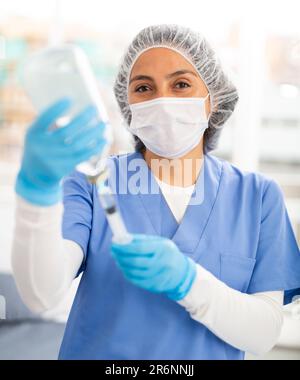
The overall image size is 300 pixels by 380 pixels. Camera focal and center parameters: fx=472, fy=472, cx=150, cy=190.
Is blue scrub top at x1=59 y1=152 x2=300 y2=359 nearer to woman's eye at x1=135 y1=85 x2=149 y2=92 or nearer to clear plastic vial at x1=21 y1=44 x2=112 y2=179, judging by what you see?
woman's eye at x1=135 y1=85 x2=149 y2=92

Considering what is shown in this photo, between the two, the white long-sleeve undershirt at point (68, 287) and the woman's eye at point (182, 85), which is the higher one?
the woman's eye at point (182, 85)

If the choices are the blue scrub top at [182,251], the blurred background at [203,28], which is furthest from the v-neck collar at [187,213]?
the blurred background at [203,28]

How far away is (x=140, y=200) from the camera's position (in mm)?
1101

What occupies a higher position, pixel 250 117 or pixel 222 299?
pixel 250 117

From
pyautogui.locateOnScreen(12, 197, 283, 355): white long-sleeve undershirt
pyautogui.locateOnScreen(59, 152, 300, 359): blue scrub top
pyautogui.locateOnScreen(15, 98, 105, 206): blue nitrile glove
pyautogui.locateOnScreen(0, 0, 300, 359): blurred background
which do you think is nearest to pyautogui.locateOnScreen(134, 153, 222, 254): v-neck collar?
pyautogui.locateOnScreen(59, 152, 300, 359): blue scrub top

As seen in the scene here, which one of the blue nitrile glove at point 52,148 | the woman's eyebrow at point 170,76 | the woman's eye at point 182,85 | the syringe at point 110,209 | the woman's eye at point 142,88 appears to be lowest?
the syringe at point 110,209

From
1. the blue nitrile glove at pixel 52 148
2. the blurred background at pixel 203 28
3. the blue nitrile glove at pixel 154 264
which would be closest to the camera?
the blue nitrile glove at pixel 52 148

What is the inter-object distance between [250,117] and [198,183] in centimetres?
93

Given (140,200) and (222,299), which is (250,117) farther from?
(222,299)

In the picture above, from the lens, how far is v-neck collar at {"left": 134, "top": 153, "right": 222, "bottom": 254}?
3.46ft


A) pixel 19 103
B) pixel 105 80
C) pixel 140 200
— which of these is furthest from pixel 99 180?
pixel 19 103

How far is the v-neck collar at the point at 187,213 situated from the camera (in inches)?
41.6

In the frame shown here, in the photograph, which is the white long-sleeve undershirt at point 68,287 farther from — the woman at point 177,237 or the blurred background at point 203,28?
the blurred background at point 203,28

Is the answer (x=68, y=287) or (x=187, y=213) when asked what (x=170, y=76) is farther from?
(x=68, y=287)
